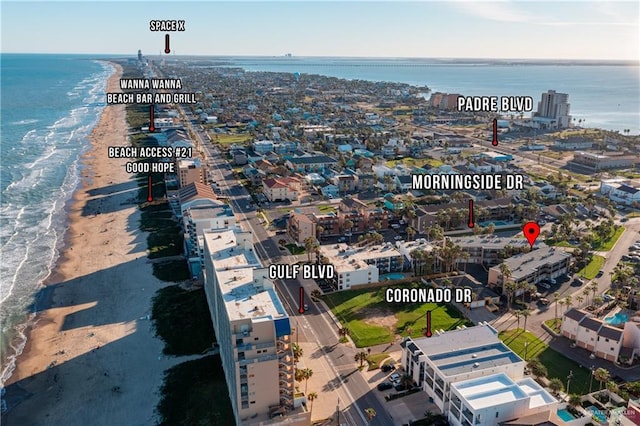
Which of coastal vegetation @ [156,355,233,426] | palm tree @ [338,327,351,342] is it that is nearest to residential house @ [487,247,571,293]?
palm tree @ [338,327,351,342]

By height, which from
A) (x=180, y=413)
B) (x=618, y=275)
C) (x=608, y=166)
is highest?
(x=608, y=166)

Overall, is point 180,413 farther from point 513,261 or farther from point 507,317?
point 513,261

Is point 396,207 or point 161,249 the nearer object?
point 161,249

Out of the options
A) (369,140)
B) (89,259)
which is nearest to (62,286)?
(89,259)

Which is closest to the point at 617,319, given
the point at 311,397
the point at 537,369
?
the point at 537,369

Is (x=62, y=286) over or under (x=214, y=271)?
under

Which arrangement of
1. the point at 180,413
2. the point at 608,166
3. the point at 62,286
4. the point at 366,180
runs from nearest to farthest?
the point at 180,413
the point at 62,286
the point at 366,180
the point at 608,166

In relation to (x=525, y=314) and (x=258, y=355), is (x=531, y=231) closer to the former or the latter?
(x=525, y=314)
